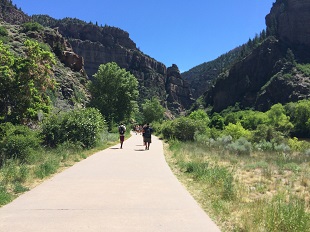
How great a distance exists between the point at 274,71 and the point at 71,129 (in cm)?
15264

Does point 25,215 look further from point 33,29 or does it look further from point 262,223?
point 33,29

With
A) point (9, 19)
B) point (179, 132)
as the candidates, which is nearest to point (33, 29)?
point (179, 132)

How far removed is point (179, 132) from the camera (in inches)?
1288

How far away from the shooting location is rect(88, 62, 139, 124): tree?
5916 centimetres

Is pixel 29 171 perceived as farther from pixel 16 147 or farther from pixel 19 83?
pixel 19 83

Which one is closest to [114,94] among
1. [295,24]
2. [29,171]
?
[29,171]

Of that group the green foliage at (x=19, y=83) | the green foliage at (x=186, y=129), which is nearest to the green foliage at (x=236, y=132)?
the green foliage at (x=186, y=129)

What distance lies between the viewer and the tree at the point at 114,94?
5916 cm

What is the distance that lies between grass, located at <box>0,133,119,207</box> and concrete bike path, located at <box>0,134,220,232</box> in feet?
1.12

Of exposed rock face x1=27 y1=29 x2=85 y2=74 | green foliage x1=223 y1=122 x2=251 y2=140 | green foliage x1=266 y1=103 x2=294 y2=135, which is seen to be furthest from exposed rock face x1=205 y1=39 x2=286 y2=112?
exposed rock face x1=27 y1=29 x2=85 y2=74

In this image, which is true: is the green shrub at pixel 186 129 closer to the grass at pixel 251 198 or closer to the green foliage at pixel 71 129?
the green foliage at pixel 71 129

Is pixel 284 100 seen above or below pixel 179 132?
above

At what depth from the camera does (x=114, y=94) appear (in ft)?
195

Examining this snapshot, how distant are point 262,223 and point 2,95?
1528 cm
